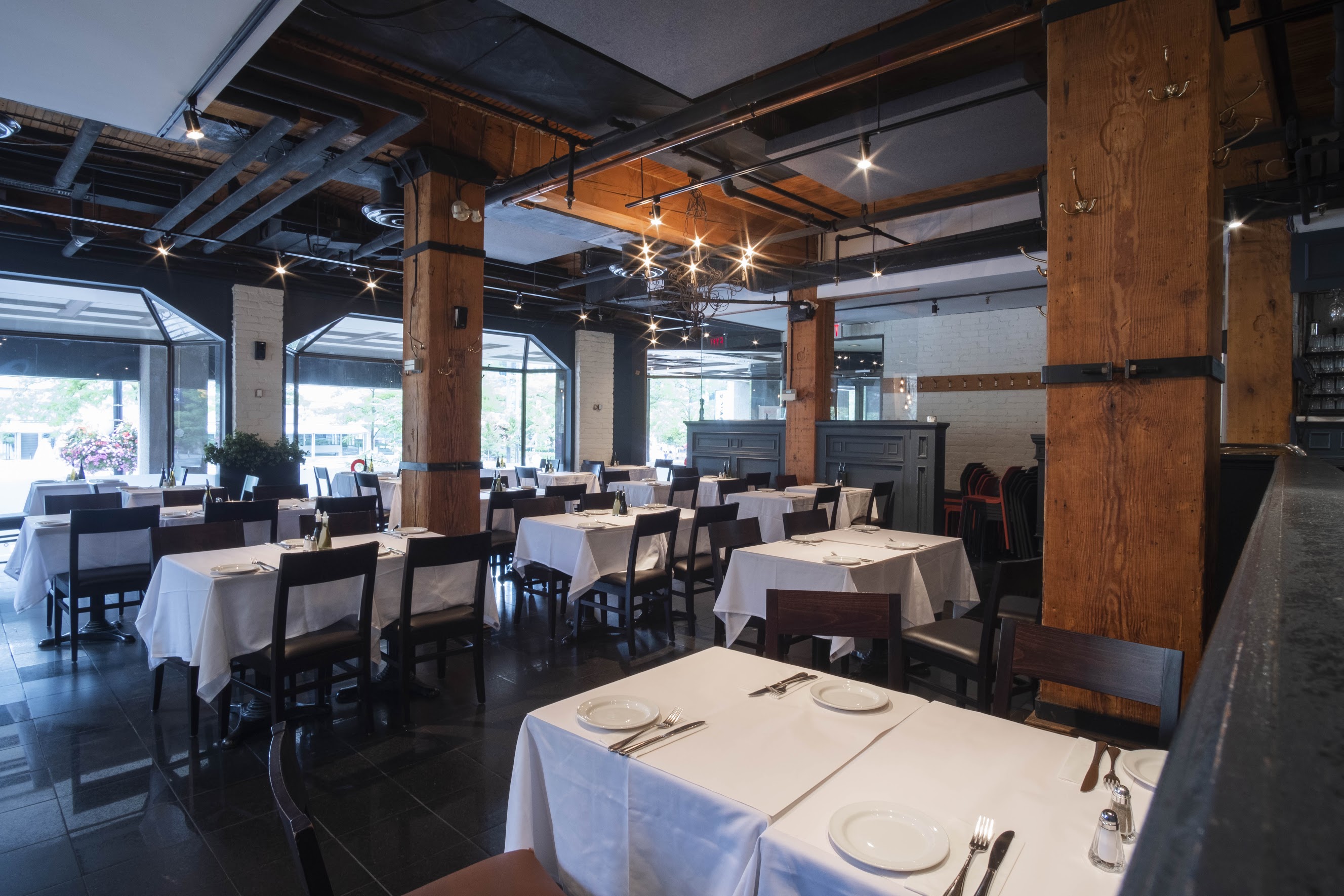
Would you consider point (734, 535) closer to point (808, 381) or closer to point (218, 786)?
point (218, 786)

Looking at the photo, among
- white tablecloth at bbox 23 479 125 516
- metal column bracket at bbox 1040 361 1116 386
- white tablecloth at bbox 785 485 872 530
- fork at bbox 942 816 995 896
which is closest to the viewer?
fork at bbox 942 816 995 896

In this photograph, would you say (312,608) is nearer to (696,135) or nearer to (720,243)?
(696,135)

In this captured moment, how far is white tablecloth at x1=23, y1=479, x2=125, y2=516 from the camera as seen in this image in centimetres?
686

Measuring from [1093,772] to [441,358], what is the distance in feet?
17.4

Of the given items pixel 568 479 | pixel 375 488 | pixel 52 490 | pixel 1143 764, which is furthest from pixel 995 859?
pixel 568 479

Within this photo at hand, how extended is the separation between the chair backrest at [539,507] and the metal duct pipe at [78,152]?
376 cm

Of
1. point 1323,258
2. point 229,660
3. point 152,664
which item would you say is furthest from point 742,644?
point 1323,258

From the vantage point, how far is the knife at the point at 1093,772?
4.71 feet

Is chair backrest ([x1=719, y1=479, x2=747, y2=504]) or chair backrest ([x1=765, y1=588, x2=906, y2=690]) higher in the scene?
chair backrest ([x1=719, y1=479, x2=747, y2=504])

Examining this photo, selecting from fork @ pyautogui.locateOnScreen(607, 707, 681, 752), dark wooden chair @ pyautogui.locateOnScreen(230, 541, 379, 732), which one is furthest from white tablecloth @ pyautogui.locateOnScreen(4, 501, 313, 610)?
fork @ pyautogui.locateOnScreen(607, 707, 681, 752)

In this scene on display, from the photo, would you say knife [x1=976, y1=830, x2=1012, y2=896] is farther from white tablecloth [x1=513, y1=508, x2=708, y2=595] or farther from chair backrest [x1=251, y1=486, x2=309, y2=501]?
chair backrest [x1=251, y1=486, x2=309, y2=501]

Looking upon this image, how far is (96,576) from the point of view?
15.0 ft

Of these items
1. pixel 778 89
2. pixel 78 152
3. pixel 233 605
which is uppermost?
pixel 78 152

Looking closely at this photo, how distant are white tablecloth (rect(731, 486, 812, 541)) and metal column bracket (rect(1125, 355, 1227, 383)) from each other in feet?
15.6
